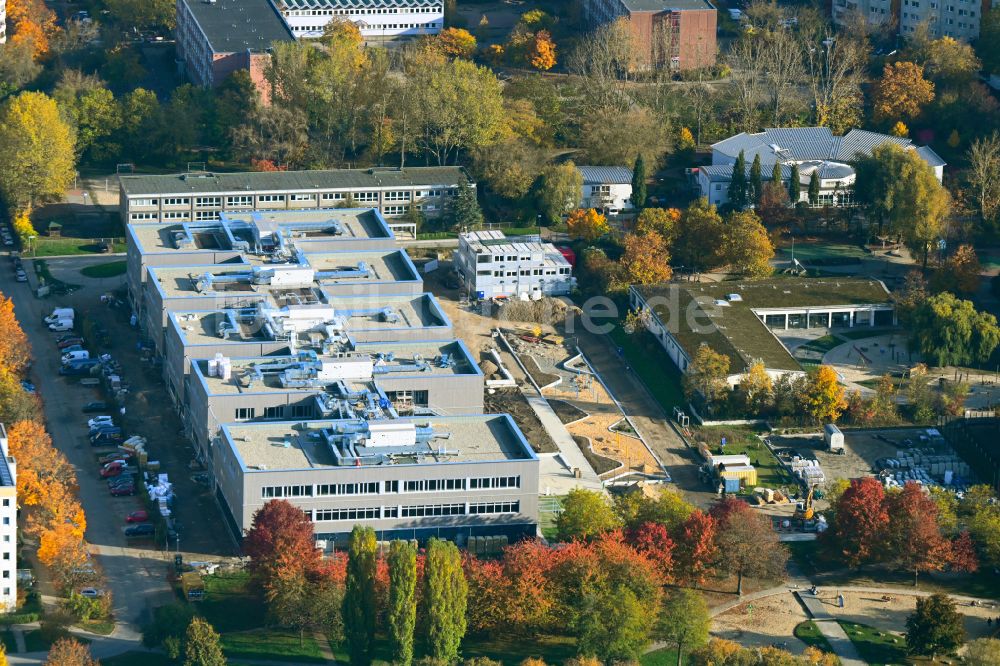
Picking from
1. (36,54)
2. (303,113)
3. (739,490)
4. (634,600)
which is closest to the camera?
(634,600)

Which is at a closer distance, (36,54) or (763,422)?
(763,422)

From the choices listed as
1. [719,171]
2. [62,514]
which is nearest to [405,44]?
[719,171]

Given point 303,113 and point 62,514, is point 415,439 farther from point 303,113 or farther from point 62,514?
point 303,113

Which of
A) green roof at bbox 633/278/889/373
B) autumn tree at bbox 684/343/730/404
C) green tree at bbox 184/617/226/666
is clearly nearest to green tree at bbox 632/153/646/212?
green roof at bbox 633/278/889/373

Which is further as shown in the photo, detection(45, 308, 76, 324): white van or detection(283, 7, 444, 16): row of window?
detection(283, 7, 444, 16): row of window

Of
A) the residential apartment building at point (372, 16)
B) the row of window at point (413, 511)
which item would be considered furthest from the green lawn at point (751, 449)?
the residential apartment building at point (372, 16)

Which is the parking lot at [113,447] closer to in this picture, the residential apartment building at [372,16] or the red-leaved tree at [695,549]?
the red-leaved tree at [695,549]

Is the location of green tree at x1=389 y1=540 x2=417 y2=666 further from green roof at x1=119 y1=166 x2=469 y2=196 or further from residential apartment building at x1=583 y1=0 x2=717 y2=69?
residential apartment building at x1=583 y1=0 x2=717 y2=69

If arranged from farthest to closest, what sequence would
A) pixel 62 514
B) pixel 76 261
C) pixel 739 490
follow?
1. pixel 76 261
2. pixel 739 490
3. pixel 62 514
